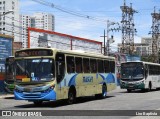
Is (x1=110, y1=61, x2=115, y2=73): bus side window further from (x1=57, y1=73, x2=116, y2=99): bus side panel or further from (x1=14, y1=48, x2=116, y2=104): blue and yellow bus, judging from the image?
(x1=14, y1=48, x2=116, y2=104): blue and yellow bus

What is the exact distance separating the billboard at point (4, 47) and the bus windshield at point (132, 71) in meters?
11.2

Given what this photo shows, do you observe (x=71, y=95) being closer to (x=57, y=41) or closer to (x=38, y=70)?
(x=38, y=70)

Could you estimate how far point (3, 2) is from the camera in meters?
53.4

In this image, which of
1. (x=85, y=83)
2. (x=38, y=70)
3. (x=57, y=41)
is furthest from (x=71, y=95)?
(x=57, y=41)

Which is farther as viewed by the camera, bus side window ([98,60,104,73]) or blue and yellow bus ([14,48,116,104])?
bus side window ([98,60,104,73])

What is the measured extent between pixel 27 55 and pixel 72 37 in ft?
118

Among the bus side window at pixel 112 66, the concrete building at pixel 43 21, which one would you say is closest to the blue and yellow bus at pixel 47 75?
the bus side window at pixel 112 66

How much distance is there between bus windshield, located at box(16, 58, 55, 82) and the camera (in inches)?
778

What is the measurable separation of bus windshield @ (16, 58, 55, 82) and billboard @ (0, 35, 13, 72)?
18240 millimetres

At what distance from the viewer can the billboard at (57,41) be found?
4672cm

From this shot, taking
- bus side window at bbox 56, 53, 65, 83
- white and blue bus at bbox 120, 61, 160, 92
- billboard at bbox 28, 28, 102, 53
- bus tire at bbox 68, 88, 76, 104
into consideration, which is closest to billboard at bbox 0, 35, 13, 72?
billboard at bbox 28, 28, 102, 53

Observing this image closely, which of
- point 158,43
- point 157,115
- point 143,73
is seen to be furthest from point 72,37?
point 158,43

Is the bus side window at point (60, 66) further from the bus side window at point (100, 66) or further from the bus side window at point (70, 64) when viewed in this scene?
the bus side window at point (100, 66)

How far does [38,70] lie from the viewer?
19828 mm
